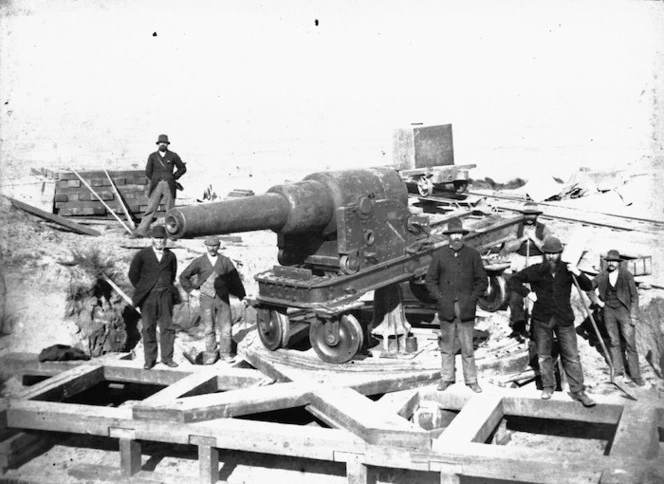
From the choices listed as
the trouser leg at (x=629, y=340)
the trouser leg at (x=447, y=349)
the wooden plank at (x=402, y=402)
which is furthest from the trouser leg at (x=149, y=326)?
the trouser leg at (x=629, y=340)

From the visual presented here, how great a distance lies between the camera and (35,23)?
3086 cm

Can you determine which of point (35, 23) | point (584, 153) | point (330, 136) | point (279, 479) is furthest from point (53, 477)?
point (35, 23)

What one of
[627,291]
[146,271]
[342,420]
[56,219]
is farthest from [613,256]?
[56,219]

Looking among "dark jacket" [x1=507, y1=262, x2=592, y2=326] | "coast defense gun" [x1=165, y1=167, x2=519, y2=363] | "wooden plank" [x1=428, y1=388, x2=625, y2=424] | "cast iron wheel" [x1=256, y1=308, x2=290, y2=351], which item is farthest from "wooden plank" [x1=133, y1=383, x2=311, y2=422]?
"dark jacket" [x1=507, y1=262, x2=592, y2=326]

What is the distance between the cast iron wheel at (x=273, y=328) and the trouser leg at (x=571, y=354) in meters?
2.85

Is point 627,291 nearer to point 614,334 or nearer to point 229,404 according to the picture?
point 614,334

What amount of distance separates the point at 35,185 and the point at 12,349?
5504mm

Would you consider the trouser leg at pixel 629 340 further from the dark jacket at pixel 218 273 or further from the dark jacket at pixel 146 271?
the dark jacket at pixel 146 271

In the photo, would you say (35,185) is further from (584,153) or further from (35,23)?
(35,23)

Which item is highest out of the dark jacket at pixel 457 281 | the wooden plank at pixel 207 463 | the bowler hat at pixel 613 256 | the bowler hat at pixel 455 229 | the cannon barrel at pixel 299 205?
the cannon barrel at pixel 299 205

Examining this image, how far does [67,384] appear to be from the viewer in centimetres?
880

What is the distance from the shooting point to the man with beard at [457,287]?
7797mm

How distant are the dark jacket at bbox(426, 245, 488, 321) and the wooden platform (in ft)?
2.77

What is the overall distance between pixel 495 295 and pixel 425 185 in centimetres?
334
